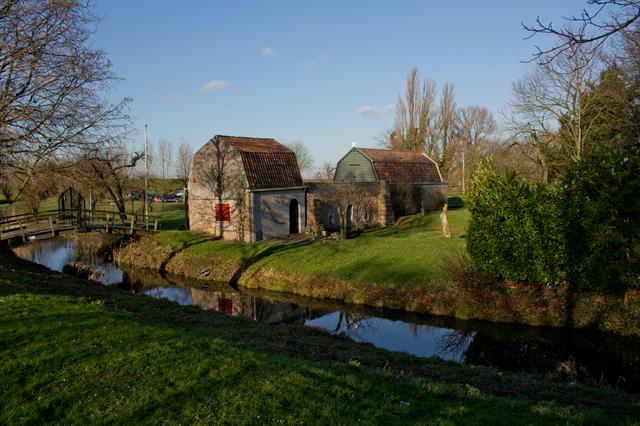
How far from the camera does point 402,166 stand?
129 ft

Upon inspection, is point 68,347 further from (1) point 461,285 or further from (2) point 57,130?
(1) point 461,285

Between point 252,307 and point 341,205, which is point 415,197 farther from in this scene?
point 252,307

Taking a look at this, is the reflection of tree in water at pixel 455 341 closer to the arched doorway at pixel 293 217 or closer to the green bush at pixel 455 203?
the arched doorway at pixel 293 217

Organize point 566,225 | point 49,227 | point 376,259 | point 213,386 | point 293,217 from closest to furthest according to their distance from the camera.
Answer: point 213,386, point 566,225, point 376,259, point 49,227, point 293,217

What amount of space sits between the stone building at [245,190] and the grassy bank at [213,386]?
1764cm

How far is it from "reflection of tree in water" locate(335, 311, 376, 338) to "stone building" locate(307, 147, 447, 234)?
11927mm

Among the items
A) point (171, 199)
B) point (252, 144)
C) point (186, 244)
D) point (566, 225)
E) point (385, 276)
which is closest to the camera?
point (566, 225)

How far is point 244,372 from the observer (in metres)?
7.01

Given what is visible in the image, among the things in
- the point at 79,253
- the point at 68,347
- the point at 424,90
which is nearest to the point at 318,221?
the point at 79,253

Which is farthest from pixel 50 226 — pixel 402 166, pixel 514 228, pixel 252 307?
pixel 402 166

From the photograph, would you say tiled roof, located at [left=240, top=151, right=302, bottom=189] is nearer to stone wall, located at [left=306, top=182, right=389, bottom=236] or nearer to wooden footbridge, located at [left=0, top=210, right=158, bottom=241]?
stone wall, located at [left=306, top=182, right=389, bottom=236]

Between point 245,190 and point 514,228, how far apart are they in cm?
1563

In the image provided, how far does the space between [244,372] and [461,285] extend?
11895 millimetres

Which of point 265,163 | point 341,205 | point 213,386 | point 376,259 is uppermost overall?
point 265,163
